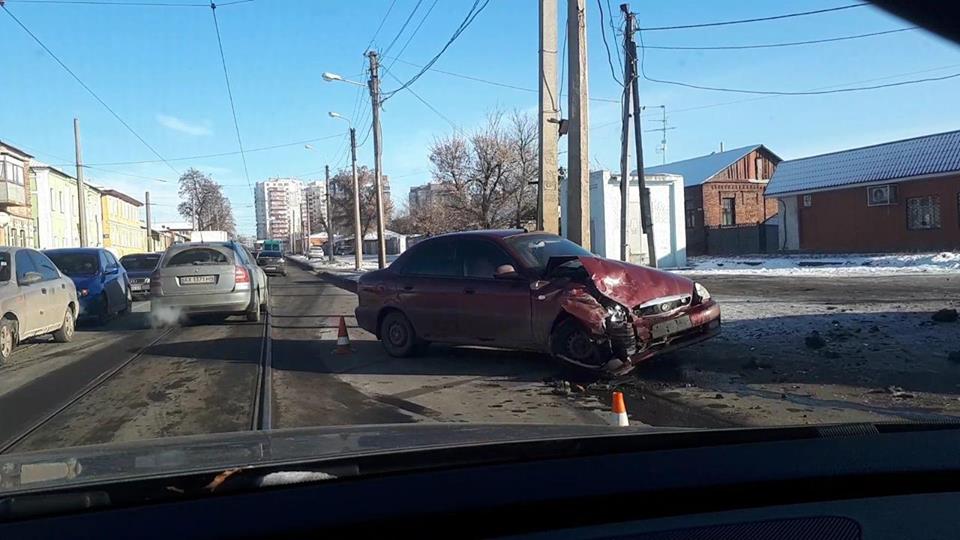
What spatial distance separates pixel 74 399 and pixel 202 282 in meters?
6.40

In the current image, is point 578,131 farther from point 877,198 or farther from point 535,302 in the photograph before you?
point 877,198

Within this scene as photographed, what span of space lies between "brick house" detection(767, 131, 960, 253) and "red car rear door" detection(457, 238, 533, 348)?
3003 centimetres

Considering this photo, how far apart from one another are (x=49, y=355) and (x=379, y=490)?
37.9 feet

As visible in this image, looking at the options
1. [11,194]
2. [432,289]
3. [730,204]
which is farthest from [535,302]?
[730,204]

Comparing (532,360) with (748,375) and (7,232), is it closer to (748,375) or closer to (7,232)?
(748,375)

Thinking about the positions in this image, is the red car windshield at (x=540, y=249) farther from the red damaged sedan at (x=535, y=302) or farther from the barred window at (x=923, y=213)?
the barred window at (x=923, y=213)

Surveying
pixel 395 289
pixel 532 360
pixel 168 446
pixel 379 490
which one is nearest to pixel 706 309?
pixel 532 360

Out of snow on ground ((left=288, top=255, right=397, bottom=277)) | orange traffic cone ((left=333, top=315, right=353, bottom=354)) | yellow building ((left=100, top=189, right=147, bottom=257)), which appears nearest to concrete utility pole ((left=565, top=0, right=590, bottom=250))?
orange traffic cone ((left=333, top=315, right=353, bottom=354))

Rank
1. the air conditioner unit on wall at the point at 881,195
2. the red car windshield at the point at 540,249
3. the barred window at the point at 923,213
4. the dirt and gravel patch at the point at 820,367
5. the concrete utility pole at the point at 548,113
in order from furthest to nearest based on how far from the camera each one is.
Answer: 1. the air conditioner unit on wall at the point at 881,195
2. the barred window at the point at 923,213
3. the concrete utility pole at the point at 548,113
4. the red car windshield at the point at 540,249
5. the dirt and gravel patch at the point at 820,367

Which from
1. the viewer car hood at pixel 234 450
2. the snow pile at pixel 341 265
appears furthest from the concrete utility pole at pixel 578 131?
the snow pile at pixel 341 265

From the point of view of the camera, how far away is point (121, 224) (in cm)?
8262

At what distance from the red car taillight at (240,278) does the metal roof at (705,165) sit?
35013 millimetres

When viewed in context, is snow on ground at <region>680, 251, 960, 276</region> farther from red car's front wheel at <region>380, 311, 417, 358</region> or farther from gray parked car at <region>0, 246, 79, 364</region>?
gray parked car at <region>0, 246, 79, 364</region>

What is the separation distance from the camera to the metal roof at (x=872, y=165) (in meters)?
33.2
